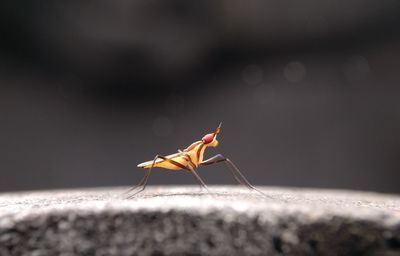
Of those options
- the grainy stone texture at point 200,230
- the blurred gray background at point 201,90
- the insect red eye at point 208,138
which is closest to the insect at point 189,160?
the insect red eye at point 208,138

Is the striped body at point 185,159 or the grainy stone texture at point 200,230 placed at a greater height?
the striped body at point 185,159

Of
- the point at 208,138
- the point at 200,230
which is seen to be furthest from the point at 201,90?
the point at 200,230

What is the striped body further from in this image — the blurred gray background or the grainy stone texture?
the blurred gray background

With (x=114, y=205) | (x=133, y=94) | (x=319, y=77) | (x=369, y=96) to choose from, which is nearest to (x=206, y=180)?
(x=133, y=94)

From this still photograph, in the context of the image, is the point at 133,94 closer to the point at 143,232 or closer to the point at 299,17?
the point at 299,17

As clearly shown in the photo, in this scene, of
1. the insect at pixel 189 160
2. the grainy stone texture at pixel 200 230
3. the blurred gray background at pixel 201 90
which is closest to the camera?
the grainy stone texture at pixel 200 230

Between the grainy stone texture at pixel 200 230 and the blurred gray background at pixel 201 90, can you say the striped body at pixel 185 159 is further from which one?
the blurred gray background at pixel 201 90

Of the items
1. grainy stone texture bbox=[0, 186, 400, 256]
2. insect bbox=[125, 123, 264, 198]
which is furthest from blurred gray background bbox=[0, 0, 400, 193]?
grainy stone texture bbox=[0, 186, 400, 256]

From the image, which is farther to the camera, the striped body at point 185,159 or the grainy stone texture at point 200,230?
the striped body at point 185,159
